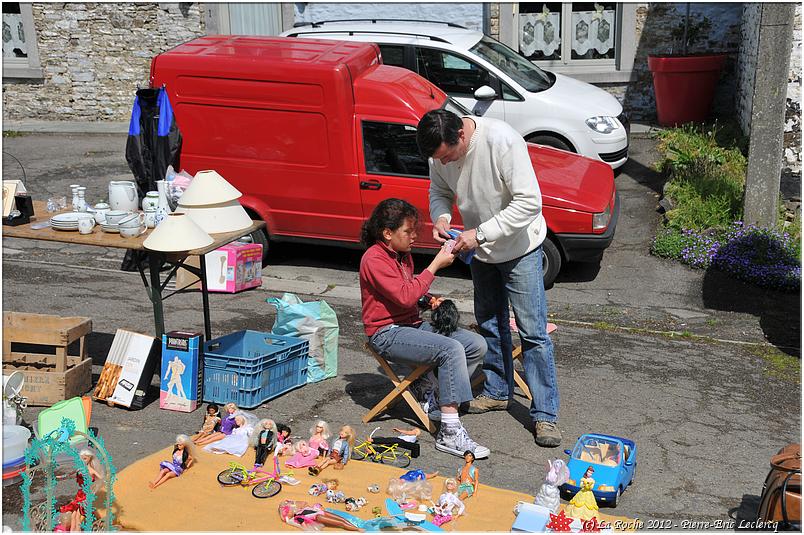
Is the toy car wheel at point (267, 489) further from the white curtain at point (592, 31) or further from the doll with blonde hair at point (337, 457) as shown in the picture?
the white curtain at point (592, 31)

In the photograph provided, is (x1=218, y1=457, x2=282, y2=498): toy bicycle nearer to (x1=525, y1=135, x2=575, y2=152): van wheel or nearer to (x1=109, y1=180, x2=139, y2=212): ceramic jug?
(x1=109, y1=180, x2=139, y2=212): ceramic jug

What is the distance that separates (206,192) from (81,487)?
7.96ft

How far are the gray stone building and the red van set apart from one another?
569cm

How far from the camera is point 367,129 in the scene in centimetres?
825

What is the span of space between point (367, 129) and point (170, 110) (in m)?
1.85

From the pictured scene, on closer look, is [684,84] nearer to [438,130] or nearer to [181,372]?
[438,130]

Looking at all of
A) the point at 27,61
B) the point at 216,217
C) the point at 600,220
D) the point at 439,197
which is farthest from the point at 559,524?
the point at 27,61

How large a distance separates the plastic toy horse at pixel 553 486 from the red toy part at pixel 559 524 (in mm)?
157

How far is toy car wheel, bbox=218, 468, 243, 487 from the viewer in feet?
15.9

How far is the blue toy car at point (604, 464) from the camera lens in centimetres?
468

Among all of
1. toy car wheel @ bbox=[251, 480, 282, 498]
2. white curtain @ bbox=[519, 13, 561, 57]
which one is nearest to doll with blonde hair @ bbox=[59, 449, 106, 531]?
toy car wheel @ bbox=[251, 480, 282, 498]

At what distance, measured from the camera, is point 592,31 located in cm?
1457

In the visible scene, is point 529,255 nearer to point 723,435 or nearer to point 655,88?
point 723,435

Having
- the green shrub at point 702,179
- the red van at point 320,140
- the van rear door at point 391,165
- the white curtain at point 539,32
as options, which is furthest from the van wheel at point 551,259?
the white curtain at point 539,32
